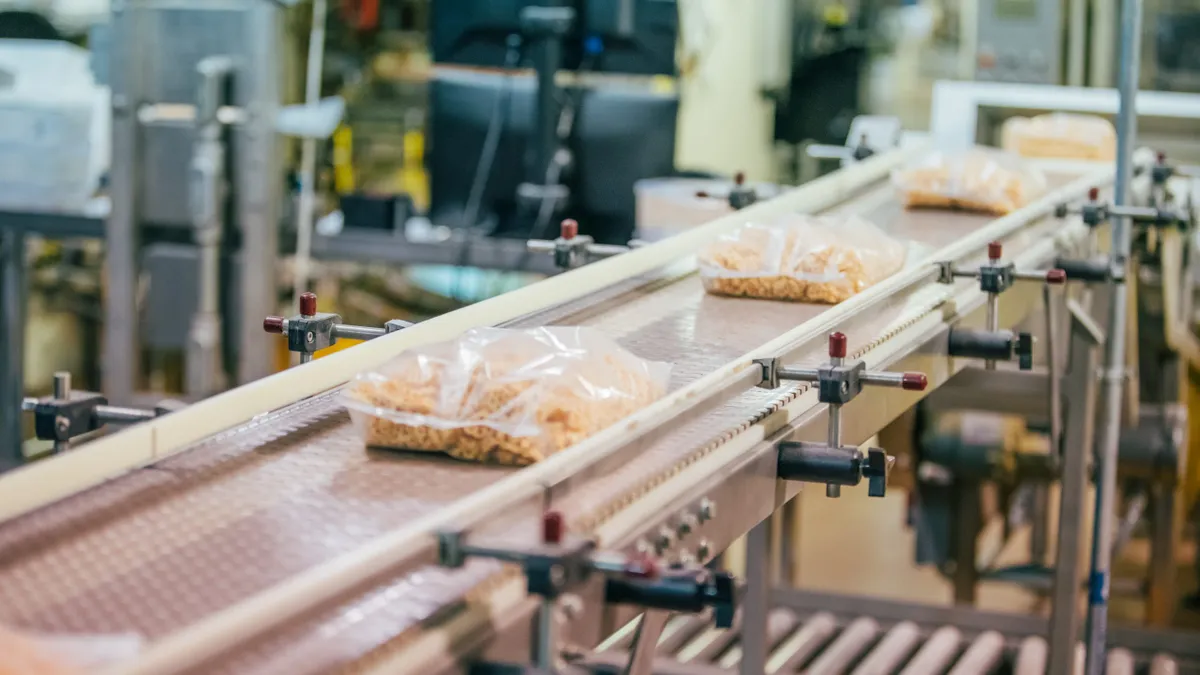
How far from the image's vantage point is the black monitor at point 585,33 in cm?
387

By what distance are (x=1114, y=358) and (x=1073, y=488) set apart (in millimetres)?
231

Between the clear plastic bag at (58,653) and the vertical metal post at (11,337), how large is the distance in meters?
3.72

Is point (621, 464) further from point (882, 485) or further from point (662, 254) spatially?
point (662, 254)

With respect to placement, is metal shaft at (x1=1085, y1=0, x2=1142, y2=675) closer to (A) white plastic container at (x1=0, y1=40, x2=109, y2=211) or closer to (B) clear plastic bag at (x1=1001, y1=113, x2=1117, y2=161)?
(B) clear plastic bag at (x1=1001, y1=113, x2=1117, y2=161)

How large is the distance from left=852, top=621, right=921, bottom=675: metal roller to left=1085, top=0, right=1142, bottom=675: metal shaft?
0.47m

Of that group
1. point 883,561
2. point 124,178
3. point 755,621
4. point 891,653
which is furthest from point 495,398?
point 883,561

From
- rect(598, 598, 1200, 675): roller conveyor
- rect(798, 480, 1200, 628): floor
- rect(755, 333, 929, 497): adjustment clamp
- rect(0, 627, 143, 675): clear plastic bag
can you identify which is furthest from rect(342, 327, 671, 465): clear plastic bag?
rect(798, 480, 1200, 628): floor

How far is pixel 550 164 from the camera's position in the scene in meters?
3.83

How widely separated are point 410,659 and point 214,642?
0.47 ft

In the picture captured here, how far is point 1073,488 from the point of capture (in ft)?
8.04

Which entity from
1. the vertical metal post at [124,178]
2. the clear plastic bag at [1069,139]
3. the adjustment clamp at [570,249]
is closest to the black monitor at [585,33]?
the vertical metal post at [124,178]

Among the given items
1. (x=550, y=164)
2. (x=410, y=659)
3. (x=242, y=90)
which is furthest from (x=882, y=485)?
(x=242, y=90)

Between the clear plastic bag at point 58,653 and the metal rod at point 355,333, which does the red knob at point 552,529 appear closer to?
the clear plastic bag at point 58,653

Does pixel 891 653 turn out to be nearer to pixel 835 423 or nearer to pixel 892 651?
pixel 892 651
